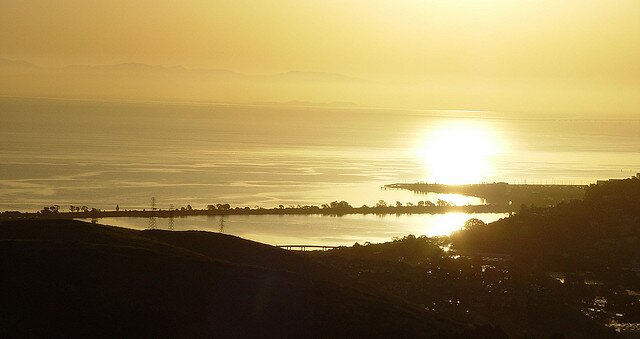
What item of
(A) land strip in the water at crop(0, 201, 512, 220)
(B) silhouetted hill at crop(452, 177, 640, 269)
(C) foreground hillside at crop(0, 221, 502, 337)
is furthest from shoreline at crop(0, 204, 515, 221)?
(C) foreground hillside at crop(0, 221, 502, 337)

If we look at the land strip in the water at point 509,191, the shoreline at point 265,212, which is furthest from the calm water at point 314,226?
the land strip in the water at point 509,191

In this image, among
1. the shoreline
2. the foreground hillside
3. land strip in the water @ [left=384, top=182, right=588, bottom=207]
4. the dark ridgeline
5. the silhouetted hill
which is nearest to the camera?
the foreground hillside

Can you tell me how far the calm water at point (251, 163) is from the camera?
7725 cm

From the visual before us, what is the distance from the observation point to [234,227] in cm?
5975

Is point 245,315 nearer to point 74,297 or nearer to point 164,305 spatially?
point 164,305

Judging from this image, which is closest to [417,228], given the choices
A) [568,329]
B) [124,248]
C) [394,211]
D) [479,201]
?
[394,211]

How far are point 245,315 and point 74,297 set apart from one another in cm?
364

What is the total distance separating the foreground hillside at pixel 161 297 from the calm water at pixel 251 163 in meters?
41.1

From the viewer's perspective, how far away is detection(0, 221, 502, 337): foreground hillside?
64.7 feet

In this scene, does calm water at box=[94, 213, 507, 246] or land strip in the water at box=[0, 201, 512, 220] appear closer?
calm water at box=[94, 213, 507, 246]

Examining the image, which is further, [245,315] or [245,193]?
[245,193]

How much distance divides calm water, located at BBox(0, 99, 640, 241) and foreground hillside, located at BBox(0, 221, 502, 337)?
41.1 metres

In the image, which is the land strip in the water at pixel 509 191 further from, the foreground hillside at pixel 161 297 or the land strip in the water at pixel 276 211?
the foreground hillside at pixel 161 297

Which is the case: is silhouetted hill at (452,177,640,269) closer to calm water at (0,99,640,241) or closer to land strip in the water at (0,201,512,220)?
calm water at (0,99,640,241)
